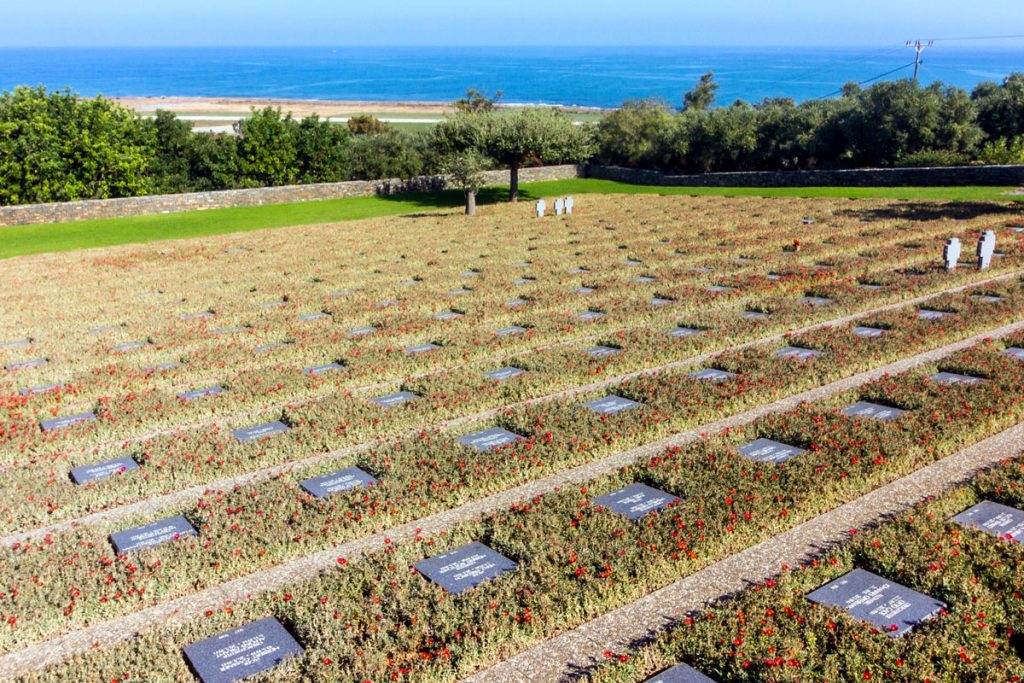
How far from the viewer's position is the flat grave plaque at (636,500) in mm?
9461

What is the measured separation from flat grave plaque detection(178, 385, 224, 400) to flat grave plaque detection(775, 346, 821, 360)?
10655 millimetres

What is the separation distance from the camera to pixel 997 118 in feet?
151

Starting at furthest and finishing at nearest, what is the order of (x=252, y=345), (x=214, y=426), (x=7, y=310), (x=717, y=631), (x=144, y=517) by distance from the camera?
(x=7, y=310), (x=252, y=345), (x=214, y=426), (x=144, y=517), (x=717, y=631)

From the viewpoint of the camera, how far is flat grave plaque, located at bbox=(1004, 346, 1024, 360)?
46.9 feet

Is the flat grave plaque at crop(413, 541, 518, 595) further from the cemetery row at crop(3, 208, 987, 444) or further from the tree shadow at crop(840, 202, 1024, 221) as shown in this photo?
the tree shadow at crop(840, 202, 1024, 221)

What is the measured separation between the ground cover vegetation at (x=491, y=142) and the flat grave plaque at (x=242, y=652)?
117ft

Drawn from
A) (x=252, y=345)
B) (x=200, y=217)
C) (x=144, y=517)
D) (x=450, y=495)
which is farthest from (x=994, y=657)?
(x=200, y=217)

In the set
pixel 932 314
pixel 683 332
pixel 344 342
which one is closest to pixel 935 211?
pixel 932 314

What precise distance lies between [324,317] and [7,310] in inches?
383

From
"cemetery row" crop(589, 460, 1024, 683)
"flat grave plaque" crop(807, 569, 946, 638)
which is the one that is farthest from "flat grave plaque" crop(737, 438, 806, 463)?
"flat grave plaque" crop(807, 569, 946, 638)

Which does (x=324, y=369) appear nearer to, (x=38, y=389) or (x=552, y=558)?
(x=38, y=389)

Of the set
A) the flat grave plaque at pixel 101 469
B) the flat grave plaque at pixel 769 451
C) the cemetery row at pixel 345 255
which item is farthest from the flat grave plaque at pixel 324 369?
the flat grave plaque at pixel 769 451

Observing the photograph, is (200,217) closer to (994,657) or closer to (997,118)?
(994,657)

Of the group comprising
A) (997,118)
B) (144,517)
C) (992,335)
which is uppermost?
(997,118)
